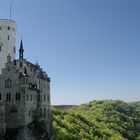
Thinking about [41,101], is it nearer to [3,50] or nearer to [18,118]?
[18,118]

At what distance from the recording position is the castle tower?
3866 inches

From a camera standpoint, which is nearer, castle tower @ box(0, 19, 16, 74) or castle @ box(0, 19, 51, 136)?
castle @ box(0, 19, 51, 136)

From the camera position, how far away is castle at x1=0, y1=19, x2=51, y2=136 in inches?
3359

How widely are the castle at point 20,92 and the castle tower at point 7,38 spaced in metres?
0.28

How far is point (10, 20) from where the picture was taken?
10119 cm

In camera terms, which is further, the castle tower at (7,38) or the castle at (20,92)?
the castle tower at (7,38)

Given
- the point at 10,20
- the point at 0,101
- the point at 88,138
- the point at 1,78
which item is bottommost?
the point at 88,138

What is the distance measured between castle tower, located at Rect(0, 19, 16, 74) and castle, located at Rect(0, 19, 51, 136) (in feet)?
0.93

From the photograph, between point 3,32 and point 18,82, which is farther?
point 3,32

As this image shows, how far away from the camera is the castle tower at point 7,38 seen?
98.2 metres

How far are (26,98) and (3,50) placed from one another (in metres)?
18.3

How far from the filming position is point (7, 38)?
329ft

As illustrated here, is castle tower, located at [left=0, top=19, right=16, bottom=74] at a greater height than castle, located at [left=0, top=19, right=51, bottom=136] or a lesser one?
greater

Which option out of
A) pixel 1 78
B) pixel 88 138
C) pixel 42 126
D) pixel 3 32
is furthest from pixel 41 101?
pixel 88 138
